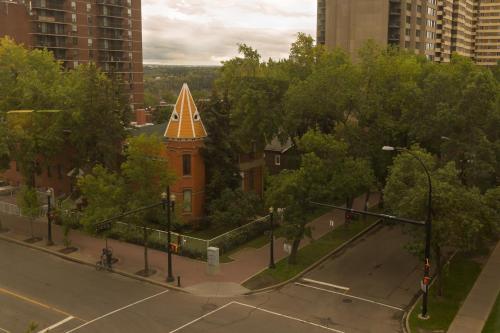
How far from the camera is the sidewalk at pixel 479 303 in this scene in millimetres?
23234

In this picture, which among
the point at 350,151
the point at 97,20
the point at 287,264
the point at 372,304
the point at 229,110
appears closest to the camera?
the point at 372,304

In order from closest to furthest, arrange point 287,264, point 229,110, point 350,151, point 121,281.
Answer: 1. point 121,281
2. point 287,264
3. point 350,151
4. point 229,110

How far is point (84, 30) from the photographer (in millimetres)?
94000

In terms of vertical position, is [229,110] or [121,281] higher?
[229,110]

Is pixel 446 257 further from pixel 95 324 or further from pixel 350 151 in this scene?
pixel 95 324

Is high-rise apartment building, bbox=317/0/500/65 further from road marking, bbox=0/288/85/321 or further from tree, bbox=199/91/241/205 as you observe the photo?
road marking, bbox=0/288/85/321

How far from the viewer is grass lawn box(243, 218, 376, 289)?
96.4 ft

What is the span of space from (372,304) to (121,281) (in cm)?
1502

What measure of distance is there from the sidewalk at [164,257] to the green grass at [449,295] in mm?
8730

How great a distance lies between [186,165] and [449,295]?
73.8 ft

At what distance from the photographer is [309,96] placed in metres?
38.9

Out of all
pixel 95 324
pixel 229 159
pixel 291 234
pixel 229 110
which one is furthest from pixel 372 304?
pixel 229 110

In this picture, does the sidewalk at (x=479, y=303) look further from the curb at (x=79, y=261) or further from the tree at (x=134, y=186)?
the tree at (x=134, y=186)

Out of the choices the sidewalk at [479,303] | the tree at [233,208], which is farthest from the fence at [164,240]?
the sidewalk at [479,303]
